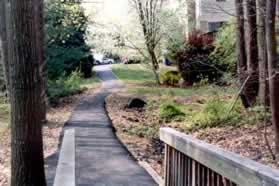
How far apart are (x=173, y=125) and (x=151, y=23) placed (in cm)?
1648

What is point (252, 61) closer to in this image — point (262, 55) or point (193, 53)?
point (262, 55)

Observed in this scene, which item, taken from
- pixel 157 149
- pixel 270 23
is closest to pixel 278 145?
pixel 270 23

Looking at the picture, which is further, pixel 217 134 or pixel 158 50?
pixel 158 50

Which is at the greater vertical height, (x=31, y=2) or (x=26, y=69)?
(x=31, y=2)

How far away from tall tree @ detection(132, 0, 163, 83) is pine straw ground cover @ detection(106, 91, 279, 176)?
466 inches

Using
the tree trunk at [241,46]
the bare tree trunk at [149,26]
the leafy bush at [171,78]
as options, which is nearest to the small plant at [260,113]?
the tree trunk at [241,46]

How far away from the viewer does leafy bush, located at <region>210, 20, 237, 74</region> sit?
68.0 feet

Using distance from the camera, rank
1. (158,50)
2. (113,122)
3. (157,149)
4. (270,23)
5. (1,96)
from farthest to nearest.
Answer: (158,50) → (1,96) → (113,122) → (157,149) → (270,23)

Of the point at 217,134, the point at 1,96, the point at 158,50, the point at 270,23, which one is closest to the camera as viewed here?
the point at 270,23

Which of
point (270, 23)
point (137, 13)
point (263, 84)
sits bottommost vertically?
point (263, 84)

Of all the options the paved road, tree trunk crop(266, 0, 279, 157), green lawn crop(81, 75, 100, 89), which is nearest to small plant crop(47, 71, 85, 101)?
green lawn crop(81, 75, 100, 89)

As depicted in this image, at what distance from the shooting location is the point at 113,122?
49.4 ft

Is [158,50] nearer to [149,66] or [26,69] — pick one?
[149,66]

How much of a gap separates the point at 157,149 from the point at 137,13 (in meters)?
21.0
